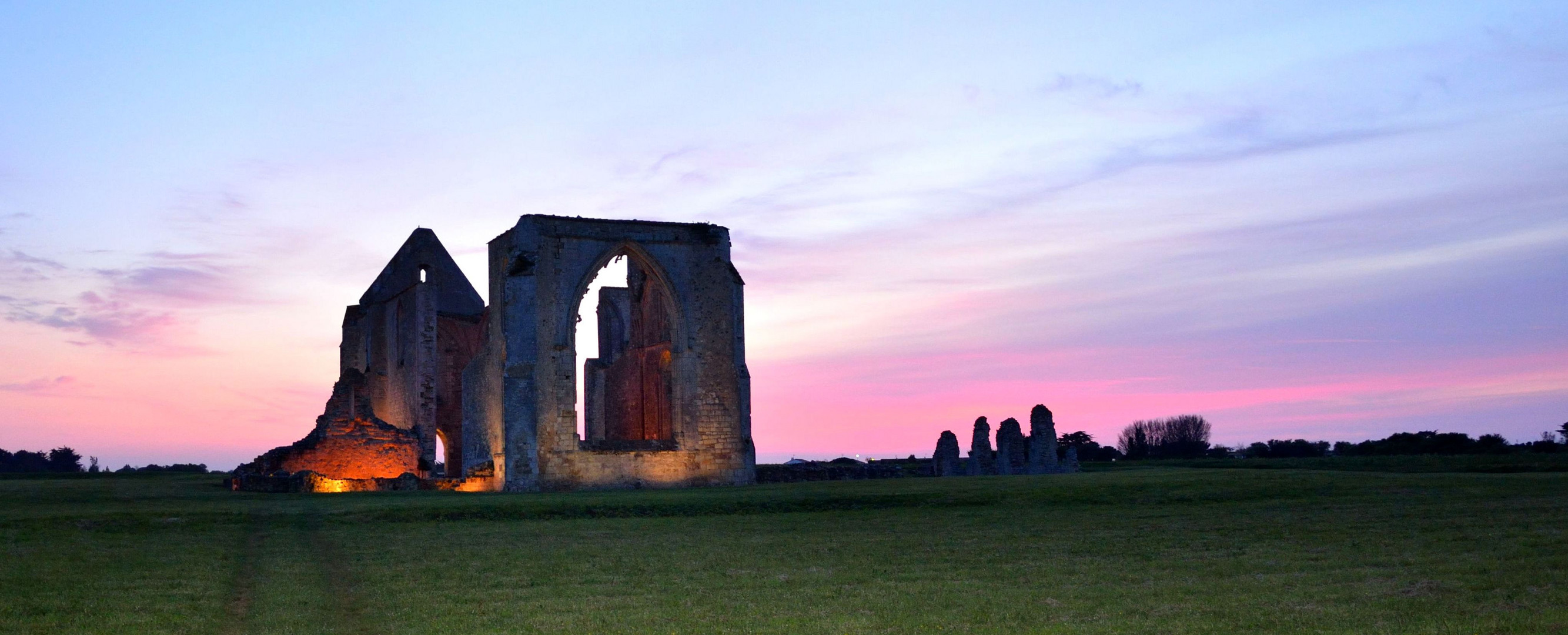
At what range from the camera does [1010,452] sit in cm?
3709

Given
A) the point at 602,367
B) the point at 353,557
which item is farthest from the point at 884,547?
the point at 602,367

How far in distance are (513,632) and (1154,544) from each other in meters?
7.35

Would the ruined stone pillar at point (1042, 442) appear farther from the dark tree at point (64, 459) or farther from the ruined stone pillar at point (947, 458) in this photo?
the dark tree at point (64, 459)

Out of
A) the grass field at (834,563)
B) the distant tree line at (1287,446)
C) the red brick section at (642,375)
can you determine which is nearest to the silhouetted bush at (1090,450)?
the distant tree line at (1287,446)

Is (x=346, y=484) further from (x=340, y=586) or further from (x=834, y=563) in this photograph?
(x=834, y=563)

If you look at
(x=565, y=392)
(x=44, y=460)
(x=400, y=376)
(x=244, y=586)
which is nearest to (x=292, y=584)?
(x=244, y=586)

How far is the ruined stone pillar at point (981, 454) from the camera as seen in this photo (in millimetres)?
37312

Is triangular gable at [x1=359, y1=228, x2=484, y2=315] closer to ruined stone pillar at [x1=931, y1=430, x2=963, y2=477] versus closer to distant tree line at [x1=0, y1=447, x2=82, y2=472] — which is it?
ruined stone pillar at [x1=931, y1=430, x2=963, y2=477]

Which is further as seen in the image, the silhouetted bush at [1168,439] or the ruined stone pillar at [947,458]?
the silhouetted bush at [1168,439]

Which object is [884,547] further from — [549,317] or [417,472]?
[417,472]

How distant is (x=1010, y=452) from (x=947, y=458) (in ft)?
6.19

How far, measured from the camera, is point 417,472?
35.9 m

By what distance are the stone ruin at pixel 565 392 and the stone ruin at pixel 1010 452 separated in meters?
6.73

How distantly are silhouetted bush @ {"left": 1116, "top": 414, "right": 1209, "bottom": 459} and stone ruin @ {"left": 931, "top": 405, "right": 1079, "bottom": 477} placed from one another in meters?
21.3
